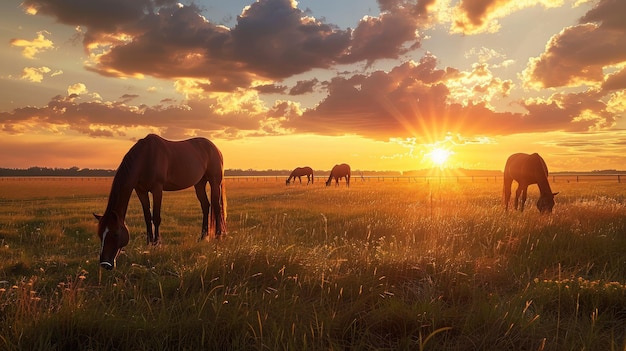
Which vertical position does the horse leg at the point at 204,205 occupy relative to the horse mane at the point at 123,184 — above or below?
below

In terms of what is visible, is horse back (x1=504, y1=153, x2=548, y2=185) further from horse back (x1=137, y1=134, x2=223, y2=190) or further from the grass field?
horse back (x1=137, y1=134, x2=223, y2=190)

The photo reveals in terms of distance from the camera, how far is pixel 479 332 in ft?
12.6

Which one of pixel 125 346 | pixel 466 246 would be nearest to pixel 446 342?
pixel 125 346

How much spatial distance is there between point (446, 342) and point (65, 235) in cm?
1156

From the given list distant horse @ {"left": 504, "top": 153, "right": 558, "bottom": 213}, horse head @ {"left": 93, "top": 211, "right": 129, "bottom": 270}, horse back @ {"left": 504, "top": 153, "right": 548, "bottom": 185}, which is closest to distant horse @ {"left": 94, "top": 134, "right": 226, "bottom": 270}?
horse head @ {"left": 93, "top": 211, "right": 129, "bottom": 270}

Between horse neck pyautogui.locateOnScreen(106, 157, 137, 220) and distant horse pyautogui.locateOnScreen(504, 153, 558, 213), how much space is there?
1248cm

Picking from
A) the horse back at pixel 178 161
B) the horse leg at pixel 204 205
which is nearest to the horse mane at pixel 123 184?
the horse back at pixel 178 161

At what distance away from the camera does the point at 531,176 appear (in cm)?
1603

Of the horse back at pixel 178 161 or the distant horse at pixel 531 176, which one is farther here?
the distant horse at pixel 531 176

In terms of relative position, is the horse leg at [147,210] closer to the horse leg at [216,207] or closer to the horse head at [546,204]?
the horse leg at [216,207]

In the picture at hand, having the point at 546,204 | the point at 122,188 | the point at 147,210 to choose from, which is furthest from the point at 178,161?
the point at 546,204

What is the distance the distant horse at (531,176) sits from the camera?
A: 1345cm

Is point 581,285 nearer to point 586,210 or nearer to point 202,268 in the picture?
point 202,268

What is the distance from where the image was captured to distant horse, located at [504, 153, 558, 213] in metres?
13.5
